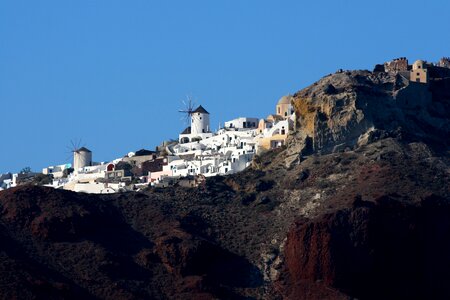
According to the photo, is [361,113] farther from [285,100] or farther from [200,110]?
[200,110]

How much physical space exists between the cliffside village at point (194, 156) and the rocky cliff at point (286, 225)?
13.6 feet

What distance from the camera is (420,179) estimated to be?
108m

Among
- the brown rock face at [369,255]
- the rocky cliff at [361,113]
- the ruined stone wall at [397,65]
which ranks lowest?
the brown rock face at [369,255]

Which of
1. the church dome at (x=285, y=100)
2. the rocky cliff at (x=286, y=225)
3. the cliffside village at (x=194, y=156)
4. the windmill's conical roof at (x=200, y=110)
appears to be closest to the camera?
the rocky cliff at (x=286, y=225)

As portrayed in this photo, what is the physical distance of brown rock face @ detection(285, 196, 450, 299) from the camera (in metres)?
98.2

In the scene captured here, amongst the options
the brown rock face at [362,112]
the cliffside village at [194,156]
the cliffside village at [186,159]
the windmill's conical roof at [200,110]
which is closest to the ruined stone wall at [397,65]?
the cliffside village at [194,156]

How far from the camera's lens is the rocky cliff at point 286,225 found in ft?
323

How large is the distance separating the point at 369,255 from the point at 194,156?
30.3m

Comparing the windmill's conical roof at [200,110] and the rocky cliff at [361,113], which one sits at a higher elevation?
the windmill's conical roof at [200,110]

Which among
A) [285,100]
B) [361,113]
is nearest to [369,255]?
[361,113]

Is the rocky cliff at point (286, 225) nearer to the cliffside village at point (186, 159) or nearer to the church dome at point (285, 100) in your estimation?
the cliffside village at point (186, 159)

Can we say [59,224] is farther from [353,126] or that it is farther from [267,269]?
[353,126]

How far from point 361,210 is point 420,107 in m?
20.0

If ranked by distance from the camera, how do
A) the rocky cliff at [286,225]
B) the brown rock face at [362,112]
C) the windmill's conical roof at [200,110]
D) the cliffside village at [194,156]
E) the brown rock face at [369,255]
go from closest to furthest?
the brown rock face at [369,255]
the rocky cliff at [286,225]
the brown rock face at [362,112]
the cliffside village at [194,156]
the windmill's conical roof at [200,110]
